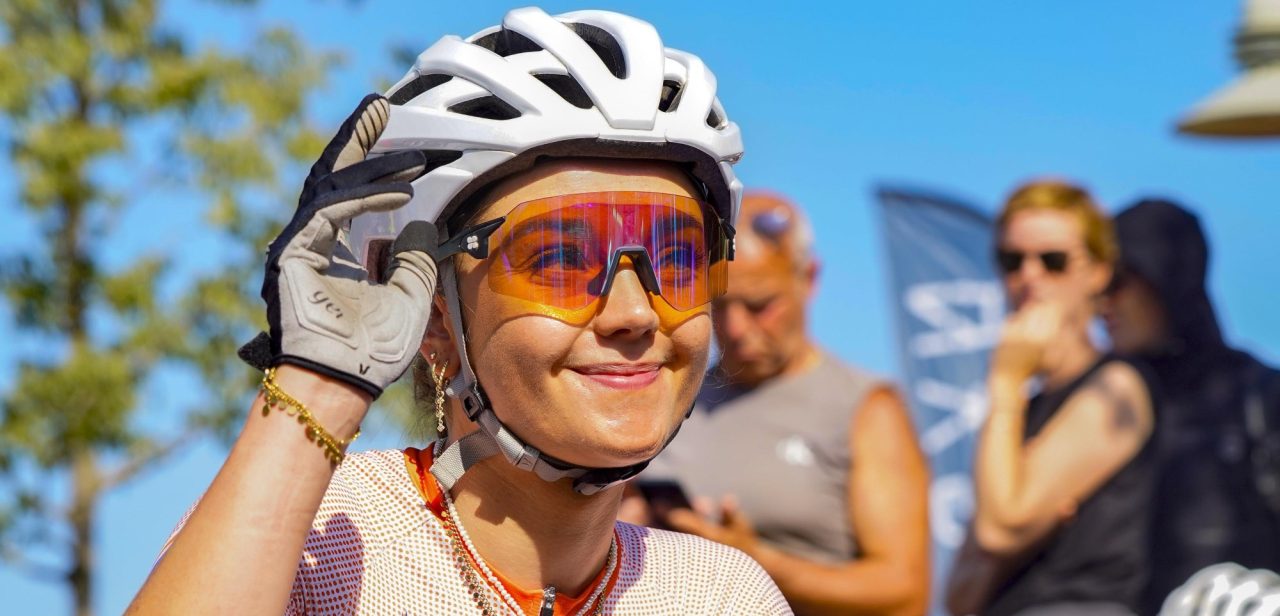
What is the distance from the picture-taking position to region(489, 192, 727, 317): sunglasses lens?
3.02 meters

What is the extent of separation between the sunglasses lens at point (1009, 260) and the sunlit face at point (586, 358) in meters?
3.68

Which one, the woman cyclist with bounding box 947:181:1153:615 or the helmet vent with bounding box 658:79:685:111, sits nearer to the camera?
the helmet vent with bounding box 658:79:685:111

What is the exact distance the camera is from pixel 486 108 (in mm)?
3168

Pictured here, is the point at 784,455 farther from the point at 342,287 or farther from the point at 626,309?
the point at 342,287

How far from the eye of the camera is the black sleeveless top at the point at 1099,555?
5.96 meters

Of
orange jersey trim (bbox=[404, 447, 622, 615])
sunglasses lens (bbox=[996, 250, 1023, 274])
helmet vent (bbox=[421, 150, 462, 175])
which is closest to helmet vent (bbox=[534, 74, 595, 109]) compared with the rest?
helmet vent (bbox=[421, 150, 462, 175])

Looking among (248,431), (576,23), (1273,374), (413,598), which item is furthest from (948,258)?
(248,431)

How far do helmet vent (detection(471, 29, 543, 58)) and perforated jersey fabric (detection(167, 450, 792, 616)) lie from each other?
2.70ft

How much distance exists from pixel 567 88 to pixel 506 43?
217mm

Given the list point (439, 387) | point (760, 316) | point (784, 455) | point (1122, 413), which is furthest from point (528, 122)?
point (1122, 413)

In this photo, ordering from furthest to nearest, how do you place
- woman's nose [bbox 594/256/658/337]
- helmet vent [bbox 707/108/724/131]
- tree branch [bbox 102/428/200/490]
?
1. tree branch [bbox 102/428/200/490]
2. helmet vent [bbox 707/108/724/131]
3. woman's nose [bbox 594/256/658/337]

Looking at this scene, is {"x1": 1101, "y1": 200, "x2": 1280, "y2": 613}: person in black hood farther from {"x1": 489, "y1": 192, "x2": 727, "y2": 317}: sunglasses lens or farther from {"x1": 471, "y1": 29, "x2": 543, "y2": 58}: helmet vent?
{"x1": 471, "y1": 29, "x2": 543, "y2": 58}: helmet vent

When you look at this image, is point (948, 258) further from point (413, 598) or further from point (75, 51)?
point (75, 51)

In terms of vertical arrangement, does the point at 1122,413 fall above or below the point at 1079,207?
below
